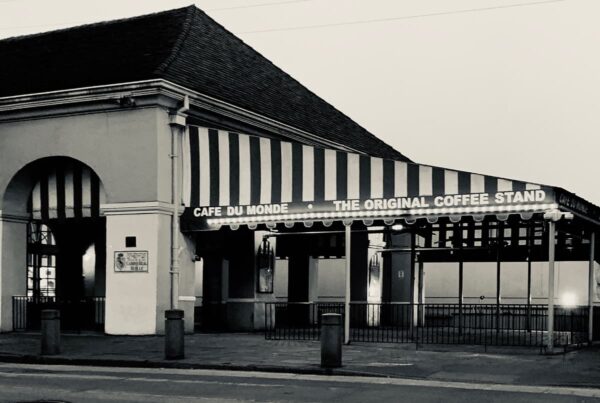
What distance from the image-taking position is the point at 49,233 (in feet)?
90.8

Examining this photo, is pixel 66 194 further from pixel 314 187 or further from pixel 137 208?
pixel 314 187

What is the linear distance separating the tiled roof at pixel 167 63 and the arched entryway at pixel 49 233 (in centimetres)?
242

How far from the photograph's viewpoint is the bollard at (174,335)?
1595 cm

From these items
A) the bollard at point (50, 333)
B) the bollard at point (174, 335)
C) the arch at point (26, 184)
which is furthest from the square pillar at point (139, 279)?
the bollard at point (174, 335)

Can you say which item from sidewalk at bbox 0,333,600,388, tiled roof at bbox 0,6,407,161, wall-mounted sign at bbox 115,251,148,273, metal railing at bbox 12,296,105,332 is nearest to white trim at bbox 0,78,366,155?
tiled roof at bbox 0,6,407,161

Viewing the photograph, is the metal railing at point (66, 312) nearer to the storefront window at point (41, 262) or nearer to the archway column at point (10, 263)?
the archway column at point (10, 263)

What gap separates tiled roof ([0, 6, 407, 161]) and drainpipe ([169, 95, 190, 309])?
861 millimetres

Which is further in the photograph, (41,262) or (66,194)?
(41,262)

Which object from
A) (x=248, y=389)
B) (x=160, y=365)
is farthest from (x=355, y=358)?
(x=248, y=389)

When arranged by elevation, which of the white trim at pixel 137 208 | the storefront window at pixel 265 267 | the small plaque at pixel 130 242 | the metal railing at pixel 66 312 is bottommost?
the metal railing at pixel 66 312

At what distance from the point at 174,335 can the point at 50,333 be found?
9.81ft

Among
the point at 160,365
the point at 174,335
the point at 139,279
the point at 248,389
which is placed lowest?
the point at 160,365

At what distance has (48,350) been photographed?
17.3 meters

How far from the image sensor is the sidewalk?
13852mm
